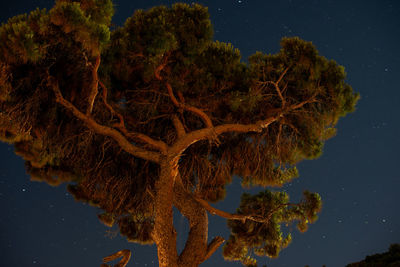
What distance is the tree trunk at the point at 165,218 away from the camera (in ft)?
17.0

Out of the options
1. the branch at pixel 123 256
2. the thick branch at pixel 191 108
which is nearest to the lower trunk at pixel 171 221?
the branch at pixel 123 256

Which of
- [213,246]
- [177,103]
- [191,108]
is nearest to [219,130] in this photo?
[191,108]

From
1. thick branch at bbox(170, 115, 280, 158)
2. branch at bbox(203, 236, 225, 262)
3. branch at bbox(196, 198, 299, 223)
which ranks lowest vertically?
branch at bbox(203, 236, 225, 262)

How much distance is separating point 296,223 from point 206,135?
2323mm

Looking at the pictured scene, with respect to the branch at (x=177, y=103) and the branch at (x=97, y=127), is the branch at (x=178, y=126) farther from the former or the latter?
the branch at (x=97, y=127)

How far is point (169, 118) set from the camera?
20.8 feet

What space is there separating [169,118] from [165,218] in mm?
1956

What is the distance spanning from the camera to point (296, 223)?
600 centimetres

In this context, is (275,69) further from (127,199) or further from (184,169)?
(127,199)

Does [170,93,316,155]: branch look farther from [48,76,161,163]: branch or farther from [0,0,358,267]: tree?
[48,76,161,163]: branch

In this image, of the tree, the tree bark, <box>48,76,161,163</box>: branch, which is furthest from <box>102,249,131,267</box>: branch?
<box>48,76,161,163</box>: branch

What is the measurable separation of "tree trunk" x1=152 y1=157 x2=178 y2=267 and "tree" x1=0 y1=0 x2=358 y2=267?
2 centimetres

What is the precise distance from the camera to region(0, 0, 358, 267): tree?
16.1 ft

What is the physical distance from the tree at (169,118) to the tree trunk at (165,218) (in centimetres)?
2
